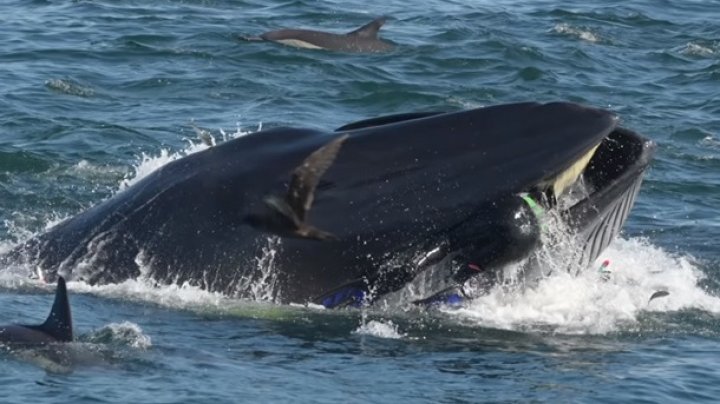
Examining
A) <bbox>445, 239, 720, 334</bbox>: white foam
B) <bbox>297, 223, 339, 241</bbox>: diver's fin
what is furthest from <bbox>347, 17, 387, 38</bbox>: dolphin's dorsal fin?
<bbox>297, 223, 339, 241</bbox>: diver's fin

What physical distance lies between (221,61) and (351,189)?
678 inches

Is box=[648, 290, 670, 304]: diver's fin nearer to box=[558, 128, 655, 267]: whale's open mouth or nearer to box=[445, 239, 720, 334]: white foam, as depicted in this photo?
box=[445, 239, 720, 334]: white foam

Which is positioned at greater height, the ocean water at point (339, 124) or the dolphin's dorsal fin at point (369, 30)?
the dolphin's dorsal fin at point (369, 30)

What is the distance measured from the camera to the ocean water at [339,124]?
10523 mm

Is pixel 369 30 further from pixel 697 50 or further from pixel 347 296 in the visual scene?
pixel 347 296

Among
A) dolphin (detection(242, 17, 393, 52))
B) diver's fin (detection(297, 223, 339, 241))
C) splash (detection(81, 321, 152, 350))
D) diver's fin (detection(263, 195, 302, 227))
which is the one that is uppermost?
dolphin (detection(242, 17, 393, 52))

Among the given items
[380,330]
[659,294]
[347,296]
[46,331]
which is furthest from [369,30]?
[46,331]

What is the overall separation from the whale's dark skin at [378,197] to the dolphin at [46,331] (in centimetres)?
105

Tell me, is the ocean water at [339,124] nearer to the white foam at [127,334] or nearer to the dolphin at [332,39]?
the white foam at [127,334]

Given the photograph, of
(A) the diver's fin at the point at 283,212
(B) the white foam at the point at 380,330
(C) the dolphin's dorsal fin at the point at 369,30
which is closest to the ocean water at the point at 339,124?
(B) the white foam at the point at 380,330

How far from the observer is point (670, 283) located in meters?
13.9

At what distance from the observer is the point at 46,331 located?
1037cm

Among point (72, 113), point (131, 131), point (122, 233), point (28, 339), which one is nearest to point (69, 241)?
point (122, 233)

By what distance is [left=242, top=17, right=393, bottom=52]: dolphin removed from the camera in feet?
93.3
